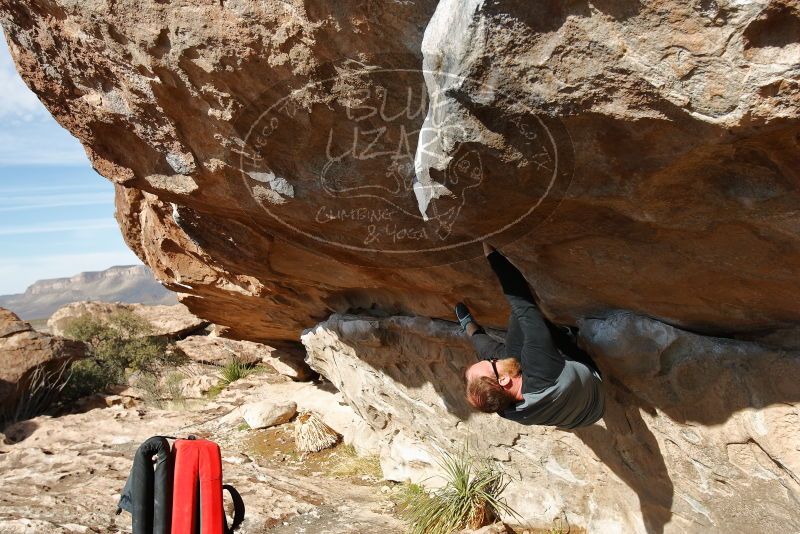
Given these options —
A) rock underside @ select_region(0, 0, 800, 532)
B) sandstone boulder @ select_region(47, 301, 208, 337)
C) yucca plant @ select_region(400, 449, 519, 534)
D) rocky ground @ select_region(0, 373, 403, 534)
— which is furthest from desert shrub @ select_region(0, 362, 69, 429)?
yucca plant @ select_region(400, 449, 519, 534)

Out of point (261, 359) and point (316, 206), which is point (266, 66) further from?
point (261, 359)

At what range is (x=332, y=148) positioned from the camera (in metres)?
3.04

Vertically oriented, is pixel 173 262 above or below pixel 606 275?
above

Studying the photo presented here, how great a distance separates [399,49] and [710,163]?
3.99 ft

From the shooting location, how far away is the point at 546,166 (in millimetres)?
2457

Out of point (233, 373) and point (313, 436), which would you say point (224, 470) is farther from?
point (233, 373)

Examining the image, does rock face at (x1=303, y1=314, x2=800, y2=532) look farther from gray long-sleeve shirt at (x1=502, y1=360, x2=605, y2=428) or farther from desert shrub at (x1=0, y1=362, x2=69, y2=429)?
desert shrub at (x1=0, y1=362, x2=69, y2=429)

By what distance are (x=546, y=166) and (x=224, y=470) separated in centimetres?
527

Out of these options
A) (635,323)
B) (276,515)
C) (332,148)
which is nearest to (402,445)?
(276,515)

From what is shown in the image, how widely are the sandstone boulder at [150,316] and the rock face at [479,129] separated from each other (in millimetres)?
12415

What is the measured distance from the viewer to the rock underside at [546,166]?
1976 mm

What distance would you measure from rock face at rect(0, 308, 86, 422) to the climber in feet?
30.1

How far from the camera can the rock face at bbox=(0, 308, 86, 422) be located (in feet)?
31.9

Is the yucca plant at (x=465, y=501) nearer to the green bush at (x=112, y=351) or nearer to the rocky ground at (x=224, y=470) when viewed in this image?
the rocky ground at (x=224, y=470)
